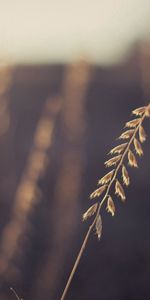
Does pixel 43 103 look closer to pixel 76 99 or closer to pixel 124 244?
pixel 76 99

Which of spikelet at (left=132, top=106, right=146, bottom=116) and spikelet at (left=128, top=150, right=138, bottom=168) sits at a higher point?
spikelet at (left=132, top=106, right=146, bottom=116)

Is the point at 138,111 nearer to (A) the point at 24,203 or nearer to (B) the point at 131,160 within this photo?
(B) the point at 131,160

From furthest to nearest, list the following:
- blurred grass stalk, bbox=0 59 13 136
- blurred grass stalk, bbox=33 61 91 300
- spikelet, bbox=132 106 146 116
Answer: blurred grass stalk, bbox=33 61 91 300, blurred grass stalk, bbox=0 59 13 136, spikelet, bbox=132 106 146 116

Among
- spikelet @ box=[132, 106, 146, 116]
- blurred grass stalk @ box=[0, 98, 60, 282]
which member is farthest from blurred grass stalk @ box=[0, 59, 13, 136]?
spikelet @ box=[132, 106, 146, 116]

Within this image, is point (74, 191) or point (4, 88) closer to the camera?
point (4, 88)

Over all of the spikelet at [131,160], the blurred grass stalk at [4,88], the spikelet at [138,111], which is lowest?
the spikelet at [131,160]

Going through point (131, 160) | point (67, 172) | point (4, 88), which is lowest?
point (131, 160)

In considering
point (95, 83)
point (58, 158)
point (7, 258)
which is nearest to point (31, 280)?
point (7, 258)

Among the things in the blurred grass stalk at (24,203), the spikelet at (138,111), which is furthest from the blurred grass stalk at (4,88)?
the spikelet at (138,111)

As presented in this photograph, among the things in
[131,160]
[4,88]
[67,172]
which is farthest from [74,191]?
[131,160]

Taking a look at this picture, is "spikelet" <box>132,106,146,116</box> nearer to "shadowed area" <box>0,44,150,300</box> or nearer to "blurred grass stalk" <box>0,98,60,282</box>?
"blurred grass stalk" <box>0,98,60,282</box>

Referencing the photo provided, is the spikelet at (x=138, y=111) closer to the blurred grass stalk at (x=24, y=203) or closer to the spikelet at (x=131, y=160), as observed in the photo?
the spikelet at (x=131, y=160)

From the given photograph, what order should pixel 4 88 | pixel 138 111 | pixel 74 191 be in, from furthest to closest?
pixel 74 191 < pixel 4 88 < pixel 138 111
